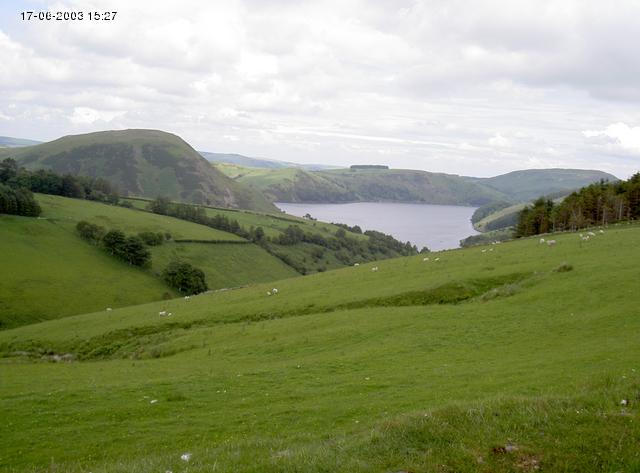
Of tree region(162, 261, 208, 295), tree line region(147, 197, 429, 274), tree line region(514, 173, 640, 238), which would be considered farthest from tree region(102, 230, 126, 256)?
tree line region(514, 173, 640, 238)

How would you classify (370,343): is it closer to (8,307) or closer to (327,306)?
(327,306)

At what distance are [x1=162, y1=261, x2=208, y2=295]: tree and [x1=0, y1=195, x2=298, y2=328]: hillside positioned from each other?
69.1 inches

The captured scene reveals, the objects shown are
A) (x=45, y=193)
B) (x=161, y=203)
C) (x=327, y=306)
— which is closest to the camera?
(x=327, y=306)

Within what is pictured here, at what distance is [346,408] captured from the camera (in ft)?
53.0

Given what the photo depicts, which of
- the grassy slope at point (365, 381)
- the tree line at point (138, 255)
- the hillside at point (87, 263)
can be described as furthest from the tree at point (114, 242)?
the grassy slope at point (365, 381)

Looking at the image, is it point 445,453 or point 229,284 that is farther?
point 229,284

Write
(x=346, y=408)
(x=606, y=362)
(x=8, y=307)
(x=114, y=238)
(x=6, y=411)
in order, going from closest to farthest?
1. (x=346, y=408)
2. (x=606, y=362)
3. (x=6, y=411)
4. (x=8, y=307)
5. (x=114, y=238)

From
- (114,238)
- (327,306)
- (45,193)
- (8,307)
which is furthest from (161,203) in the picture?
(327,306)

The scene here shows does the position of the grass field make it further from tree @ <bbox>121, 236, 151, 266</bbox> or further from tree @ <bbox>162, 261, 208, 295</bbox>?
tree @ <bbox>162, 261, 208, 295</bbox>

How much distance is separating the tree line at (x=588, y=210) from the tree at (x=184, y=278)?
62206 mm

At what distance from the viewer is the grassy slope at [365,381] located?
10586 millimetres

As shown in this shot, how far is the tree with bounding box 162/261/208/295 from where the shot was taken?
316ft

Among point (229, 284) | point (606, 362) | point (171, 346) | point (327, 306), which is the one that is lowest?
point (229, 284)

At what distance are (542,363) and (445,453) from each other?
35.7 ft
